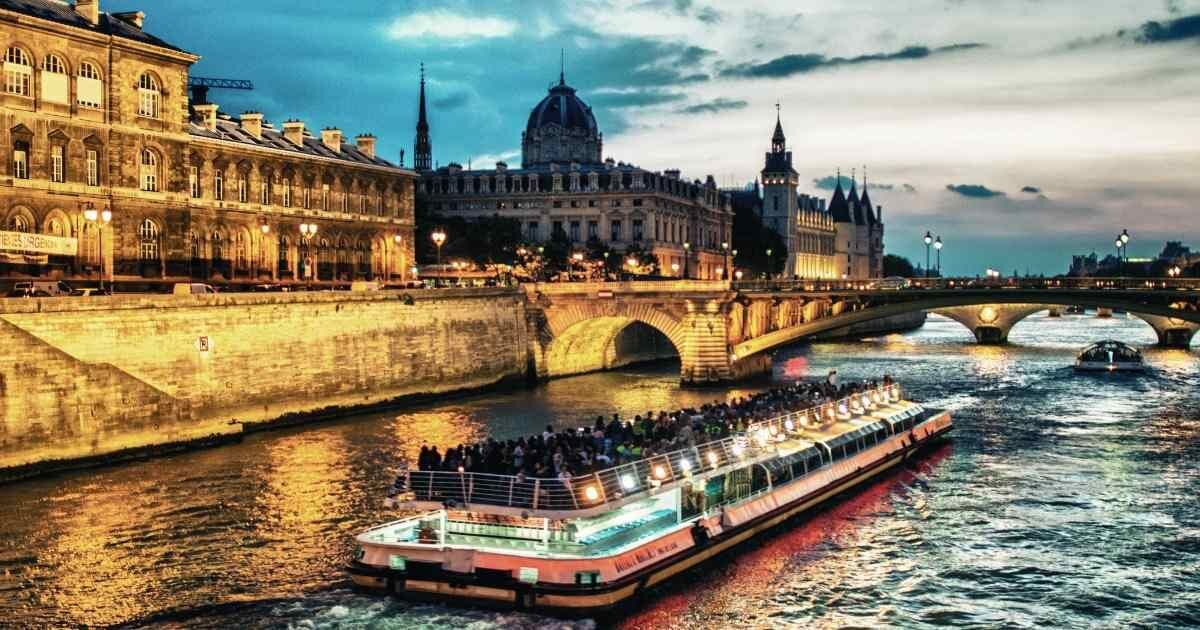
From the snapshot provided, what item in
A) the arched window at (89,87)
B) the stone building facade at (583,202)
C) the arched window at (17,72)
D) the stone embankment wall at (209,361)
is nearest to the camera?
the stone embankment wall at (209,361)

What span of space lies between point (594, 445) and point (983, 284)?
45230 mm

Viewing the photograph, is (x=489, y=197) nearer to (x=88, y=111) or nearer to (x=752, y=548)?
(x=88, y=111)

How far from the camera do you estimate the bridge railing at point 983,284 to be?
65.8m

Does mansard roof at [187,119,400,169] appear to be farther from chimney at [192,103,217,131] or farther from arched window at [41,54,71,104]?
arched window at [41,54,71,104]

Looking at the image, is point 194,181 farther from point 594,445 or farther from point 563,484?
point 563,484

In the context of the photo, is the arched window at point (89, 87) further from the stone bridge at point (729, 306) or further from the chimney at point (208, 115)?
the stone bridge at point (729, 306)

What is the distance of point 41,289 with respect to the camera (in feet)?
158

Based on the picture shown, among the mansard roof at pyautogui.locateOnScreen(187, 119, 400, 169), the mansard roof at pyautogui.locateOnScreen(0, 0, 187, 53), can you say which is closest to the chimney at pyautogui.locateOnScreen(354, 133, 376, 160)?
the mansard roof at pyautogui.locateOnScreen(187, 119, 400, 169)

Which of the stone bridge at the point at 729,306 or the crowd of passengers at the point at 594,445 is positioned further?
the stone bridge at the point at 729,306

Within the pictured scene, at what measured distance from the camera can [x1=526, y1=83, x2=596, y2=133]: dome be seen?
446 feet

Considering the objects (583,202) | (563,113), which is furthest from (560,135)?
(583,202)

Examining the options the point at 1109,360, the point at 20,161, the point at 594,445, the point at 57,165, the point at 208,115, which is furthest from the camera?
the point at 1109,360

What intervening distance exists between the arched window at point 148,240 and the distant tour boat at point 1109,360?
49.4m

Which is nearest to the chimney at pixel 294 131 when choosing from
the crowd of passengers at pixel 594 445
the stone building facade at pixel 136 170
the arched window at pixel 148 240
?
the stone building facade at pixel 136 170
